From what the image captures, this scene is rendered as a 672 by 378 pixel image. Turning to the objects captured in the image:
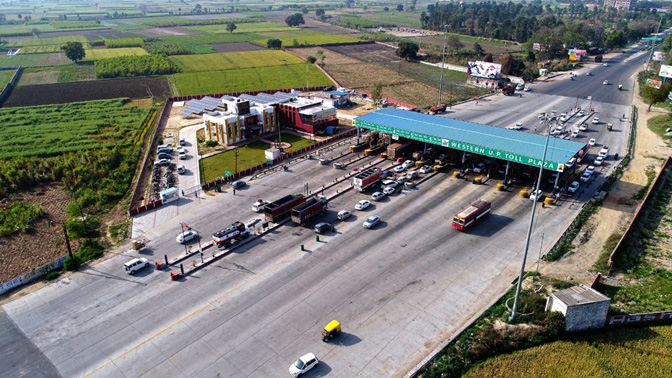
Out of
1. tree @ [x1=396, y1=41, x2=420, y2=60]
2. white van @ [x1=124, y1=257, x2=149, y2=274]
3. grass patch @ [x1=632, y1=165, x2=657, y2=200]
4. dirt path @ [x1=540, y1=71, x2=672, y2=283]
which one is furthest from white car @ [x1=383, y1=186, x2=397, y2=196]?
tree @ [x1=396, y1=41, x2=420, y2=60]

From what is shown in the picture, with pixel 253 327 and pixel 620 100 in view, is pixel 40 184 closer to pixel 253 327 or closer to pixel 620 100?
pixel 253 327

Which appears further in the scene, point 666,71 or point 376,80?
point 376,80

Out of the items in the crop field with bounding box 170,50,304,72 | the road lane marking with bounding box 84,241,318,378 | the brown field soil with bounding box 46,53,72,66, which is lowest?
the road lane marking with bounding box 84,241,318,378

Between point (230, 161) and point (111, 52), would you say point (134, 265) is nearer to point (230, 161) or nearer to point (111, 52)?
point (230, 161)

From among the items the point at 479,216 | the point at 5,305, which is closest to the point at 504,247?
the point at 479,216

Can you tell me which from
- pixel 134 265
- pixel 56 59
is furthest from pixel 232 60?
pixel 134 265

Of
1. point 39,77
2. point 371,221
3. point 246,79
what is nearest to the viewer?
point 371,221

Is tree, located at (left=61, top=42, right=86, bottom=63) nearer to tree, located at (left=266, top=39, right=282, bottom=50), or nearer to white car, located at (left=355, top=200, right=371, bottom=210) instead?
tree, located at (left=266, top=39, right=282, bottom=50)
